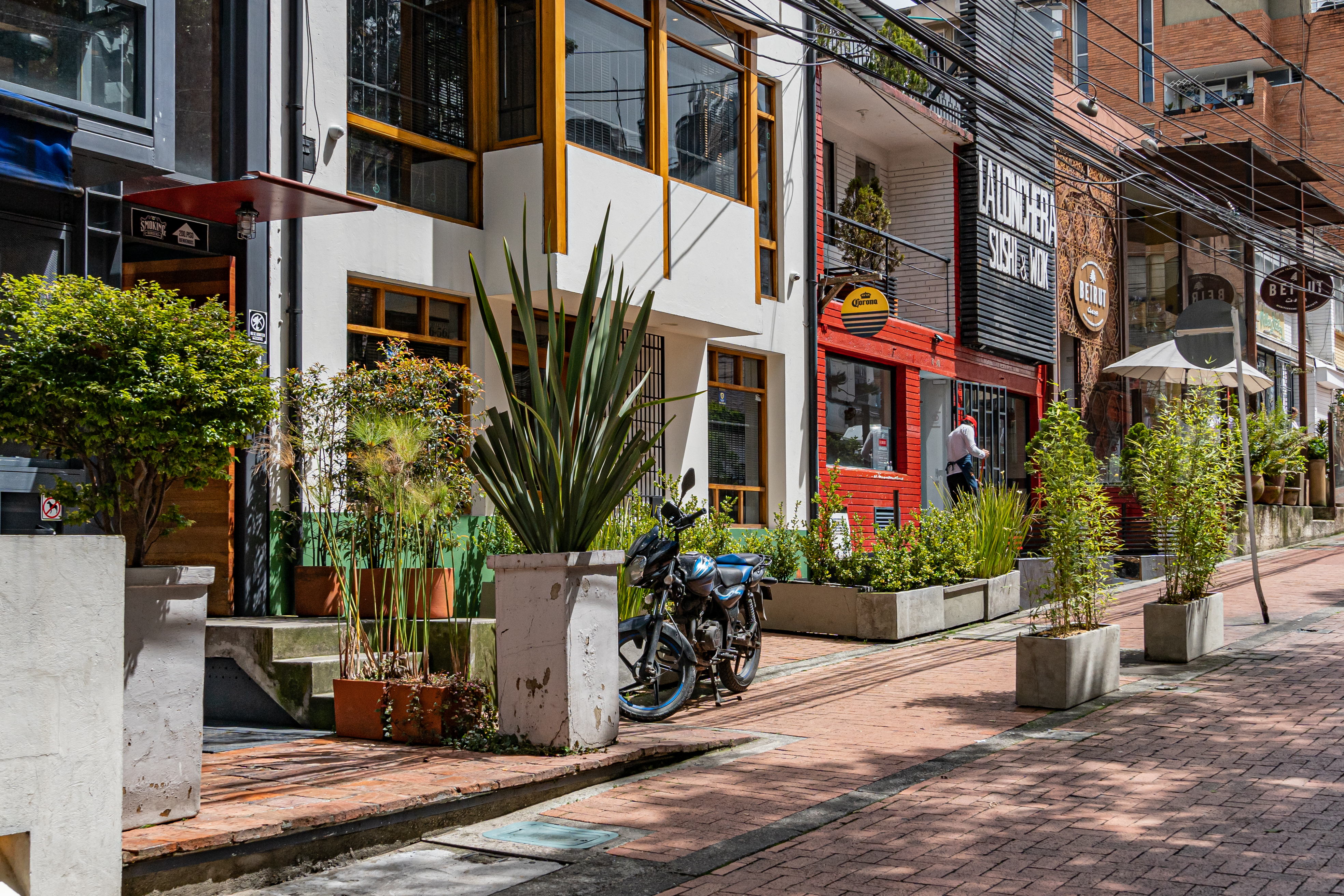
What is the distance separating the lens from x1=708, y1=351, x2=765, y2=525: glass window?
16312 mm

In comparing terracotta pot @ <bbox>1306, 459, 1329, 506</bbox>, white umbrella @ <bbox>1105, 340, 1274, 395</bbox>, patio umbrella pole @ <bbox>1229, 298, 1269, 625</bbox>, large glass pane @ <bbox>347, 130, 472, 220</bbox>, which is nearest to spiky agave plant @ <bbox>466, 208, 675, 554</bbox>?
large glass pane @ <bbox>347, 130, 472, 220</bbox>

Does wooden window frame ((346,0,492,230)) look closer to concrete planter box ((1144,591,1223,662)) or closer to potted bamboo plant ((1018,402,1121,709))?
potted bamboo plant ((1018,402,1121,709))

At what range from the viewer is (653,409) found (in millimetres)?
15039

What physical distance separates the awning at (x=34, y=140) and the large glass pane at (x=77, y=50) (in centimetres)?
39

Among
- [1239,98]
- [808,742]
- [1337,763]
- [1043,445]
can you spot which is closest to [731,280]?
[1043,445]

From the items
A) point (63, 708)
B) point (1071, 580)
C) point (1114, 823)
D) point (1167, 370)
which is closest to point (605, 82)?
point (1071, 580)

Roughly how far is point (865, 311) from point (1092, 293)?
10652 millimetres

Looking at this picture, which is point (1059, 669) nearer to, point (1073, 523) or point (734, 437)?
point (1073, 523)

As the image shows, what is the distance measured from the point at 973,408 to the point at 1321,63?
95.1 ft

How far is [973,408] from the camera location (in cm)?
2236

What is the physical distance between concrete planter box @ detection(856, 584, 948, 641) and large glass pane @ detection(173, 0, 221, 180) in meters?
7.32

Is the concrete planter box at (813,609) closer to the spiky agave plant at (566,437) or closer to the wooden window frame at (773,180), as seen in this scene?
the wooden window frame at (773,180)

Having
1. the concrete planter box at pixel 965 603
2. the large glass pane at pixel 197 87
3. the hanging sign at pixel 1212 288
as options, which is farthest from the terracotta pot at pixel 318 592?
the hanging sign at pixel 1212 288

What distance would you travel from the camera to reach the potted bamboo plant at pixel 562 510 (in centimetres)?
733
